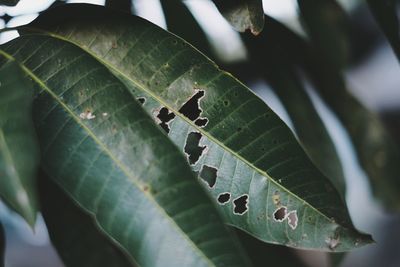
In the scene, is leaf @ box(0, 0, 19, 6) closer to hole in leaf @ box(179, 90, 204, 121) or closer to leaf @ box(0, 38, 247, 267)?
leaf @ box(0, 38, 247, 267)

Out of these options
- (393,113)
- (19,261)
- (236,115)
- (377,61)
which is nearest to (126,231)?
(236,115)

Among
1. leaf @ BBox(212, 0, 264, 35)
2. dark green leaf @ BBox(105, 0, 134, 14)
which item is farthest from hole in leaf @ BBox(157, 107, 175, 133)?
dark green leaf @ BBox(105, 0, 134, 14)

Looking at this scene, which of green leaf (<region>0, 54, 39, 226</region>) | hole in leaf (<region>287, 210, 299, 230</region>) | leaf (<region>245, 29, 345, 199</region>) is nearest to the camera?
green leaf (<region>0, 54, 39, 226</region>)

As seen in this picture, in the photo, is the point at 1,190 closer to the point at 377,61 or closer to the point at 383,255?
the point at 377,61

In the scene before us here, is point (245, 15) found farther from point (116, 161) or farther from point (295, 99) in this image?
point (295, 99)

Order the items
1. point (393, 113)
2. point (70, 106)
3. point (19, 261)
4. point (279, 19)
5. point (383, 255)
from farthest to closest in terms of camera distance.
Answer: point (383, 255) < point (19, 261) < point (393, 113) < point (279, 19) < point (70, 106)

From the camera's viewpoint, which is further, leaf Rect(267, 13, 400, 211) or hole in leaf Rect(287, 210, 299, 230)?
leaf Rect(267, 13, 400, 211)

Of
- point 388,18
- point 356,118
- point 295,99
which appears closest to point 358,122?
point 356,118

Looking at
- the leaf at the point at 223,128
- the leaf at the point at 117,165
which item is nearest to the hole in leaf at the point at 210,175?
the leaf at the point at 223,128
